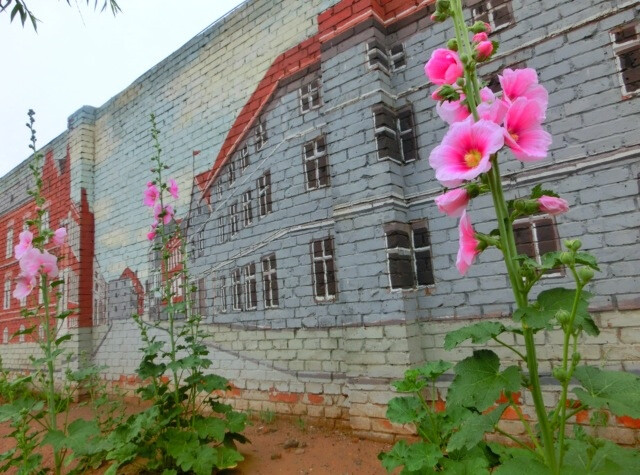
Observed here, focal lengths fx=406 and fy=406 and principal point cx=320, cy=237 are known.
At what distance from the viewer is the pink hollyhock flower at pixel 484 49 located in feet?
3.79

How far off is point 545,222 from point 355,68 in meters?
2.00

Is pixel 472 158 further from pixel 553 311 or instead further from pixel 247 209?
pixel 247 209

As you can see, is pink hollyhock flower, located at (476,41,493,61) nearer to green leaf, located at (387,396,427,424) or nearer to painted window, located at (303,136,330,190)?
green leaf, located at (387,396,427,424)

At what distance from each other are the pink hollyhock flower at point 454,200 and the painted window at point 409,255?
82.6 inches

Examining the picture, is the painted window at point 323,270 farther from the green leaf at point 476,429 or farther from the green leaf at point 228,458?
the green leaf at point 476,429

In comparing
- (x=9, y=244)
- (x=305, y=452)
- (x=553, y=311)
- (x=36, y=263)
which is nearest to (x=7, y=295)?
(x=9, y=244)

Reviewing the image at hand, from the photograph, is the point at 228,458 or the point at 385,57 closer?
the point at 228,458

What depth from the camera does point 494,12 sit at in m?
3.08

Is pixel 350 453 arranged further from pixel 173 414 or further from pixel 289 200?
pixel 289 200

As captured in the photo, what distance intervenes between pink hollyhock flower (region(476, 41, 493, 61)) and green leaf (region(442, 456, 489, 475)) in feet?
5.17

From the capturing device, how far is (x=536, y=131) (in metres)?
1.02

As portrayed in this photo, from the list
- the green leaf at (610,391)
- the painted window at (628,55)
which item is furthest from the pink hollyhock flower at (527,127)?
the painted window at (628,55)

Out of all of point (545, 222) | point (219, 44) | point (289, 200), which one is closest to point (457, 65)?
point (545, 222)

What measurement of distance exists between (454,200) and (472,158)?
0.37ft
